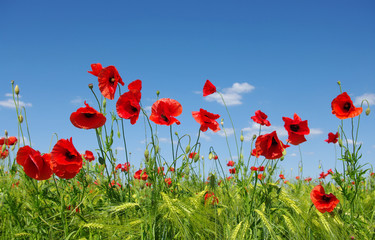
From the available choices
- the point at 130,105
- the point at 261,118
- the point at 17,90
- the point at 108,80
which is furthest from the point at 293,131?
the point at 17,90

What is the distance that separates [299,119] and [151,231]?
1155mm

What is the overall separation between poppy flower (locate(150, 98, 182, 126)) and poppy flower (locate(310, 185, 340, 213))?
1177 millimetres

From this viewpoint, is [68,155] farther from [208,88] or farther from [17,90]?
[208,88]

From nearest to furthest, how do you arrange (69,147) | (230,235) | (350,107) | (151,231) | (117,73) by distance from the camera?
(151,231)
(230,235)
(69,147)
(117,73)
(350,107)

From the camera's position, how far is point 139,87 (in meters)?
2.13

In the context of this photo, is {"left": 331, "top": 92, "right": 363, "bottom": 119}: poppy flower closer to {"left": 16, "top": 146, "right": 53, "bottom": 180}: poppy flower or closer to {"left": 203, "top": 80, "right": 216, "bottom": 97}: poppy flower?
{"left": 203, "top": 80, "right": 216, "bottom": 97}: poppy flower

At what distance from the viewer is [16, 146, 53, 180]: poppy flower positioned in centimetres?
199

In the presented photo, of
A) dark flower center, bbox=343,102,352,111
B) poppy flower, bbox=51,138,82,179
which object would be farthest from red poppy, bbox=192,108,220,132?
dark flower center, bbox=343,102,352,111

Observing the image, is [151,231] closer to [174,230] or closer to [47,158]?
[174,230]

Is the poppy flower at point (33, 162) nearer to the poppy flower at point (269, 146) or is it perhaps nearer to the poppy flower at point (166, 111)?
the poppy flower at point (166, 111)

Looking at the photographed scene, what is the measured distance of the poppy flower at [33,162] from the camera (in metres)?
1.99

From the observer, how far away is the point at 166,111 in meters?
2.08

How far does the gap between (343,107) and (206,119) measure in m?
1.26

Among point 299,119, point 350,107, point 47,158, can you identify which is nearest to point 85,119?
point 47,158
